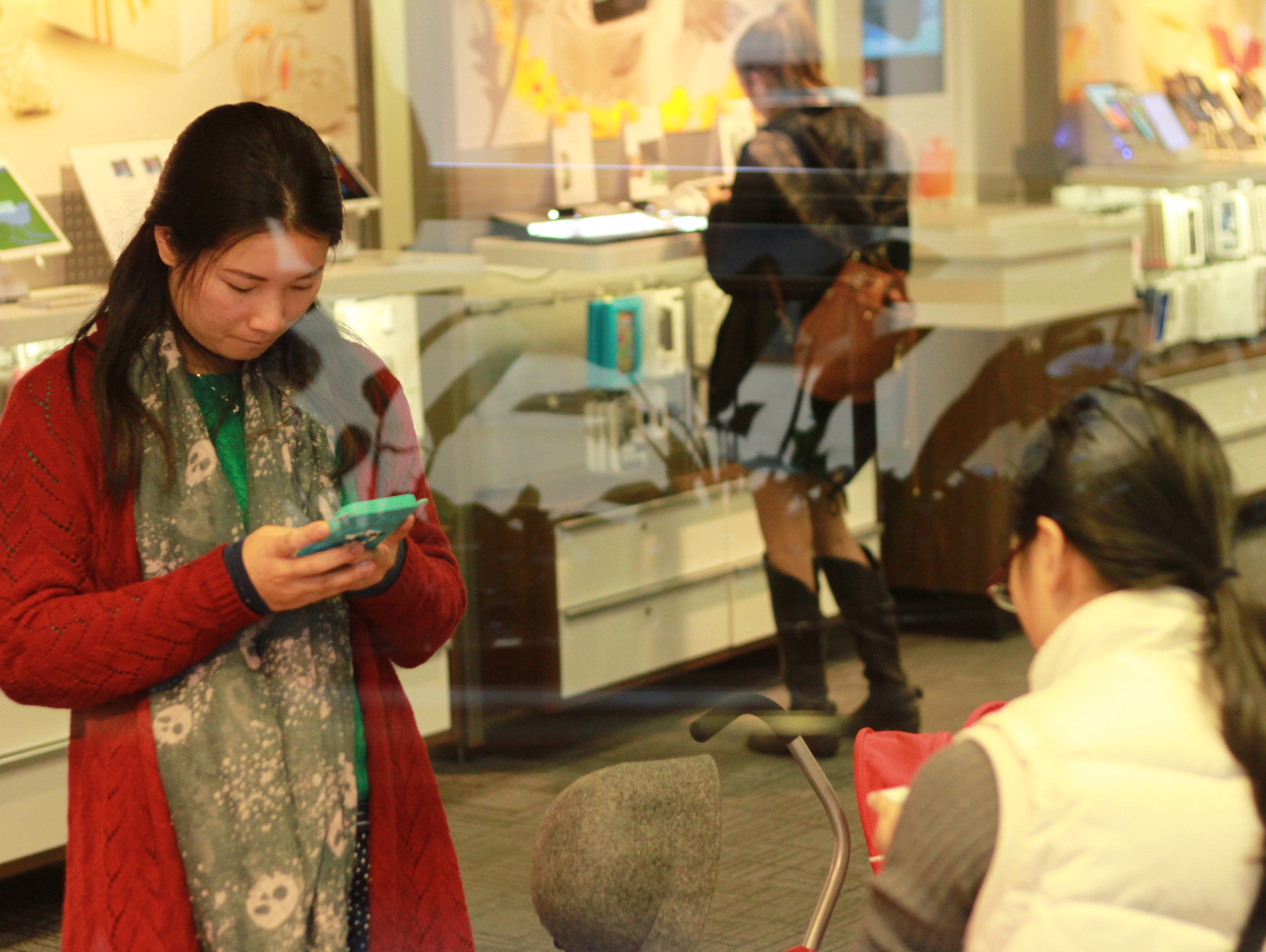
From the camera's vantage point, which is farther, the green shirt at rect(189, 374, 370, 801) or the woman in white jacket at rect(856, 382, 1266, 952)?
the green shirt at rect(189, 374, 370, 801)

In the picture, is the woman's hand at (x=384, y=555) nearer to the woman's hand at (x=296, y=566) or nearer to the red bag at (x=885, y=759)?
the woman's hand at (x=296, y=566)

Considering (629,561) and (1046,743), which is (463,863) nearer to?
(629,561)

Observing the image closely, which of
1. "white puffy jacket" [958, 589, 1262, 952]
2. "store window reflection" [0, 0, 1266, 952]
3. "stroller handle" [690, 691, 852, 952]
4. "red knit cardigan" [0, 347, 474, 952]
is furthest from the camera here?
"store window reflection" [0, 0, 1266, 952]

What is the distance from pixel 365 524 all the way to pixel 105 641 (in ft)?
0.61

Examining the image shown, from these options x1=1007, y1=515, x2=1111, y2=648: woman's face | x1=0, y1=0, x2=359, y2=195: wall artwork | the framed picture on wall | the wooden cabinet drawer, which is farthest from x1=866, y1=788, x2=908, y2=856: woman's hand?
the framed picture on wall

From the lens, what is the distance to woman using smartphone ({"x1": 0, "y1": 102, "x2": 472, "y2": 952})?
972 millimetres

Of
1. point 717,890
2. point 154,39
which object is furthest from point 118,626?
point 154,39

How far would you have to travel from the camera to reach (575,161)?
2941 mm

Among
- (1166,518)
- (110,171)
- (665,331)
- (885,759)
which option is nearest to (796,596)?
(665,331)

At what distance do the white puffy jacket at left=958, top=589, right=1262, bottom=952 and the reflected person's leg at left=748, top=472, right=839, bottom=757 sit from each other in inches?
81.1

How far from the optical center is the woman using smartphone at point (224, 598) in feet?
3.19

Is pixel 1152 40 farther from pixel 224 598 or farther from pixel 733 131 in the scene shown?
pixel 224 598

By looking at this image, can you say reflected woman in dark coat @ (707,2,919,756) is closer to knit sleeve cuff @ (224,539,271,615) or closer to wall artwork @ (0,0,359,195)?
wall artwork @ (0,0,359,195)

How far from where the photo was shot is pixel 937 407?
339cm
